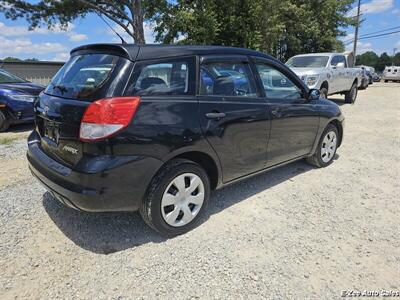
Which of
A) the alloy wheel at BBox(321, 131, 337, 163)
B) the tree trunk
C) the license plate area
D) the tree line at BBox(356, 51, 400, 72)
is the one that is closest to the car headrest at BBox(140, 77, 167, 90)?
the license plate area

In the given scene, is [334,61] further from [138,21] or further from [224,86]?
[224,86]

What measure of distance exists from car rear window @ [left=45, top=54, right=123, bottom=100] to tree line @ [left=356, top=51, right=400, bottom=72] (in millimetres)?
87235

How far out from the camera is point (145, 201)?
2783 mm

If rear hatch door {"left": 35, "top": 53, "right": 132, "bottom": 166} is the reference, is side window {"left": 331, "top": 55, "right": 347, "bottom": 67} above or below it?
above

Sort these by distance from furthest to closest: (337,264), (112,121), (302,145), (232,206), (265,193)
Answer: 1. (302,145)
2. (265,193)
3. (232,206)
4. (337,264)
5. (112,121)

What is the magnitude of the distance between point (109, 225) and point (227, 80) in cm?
192

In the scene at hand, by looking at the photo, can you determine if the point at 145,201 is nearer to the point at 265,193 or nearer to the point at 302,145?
the point at 265,193

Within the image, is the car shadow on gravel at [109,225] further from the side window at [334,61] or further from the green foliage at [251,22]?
the green foliage at [251,22]

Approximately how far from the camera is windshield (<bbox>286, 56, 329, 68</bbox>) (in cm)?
1105

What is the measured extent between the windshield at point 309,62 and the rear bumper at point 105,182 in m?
9.99

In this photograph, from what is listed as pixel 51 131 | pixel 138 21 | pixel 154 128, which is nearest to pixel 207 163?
pixel 154 128

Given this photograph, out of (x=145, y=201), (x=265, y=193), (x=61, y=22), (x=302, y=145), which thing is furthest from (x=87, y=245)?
(x=61, y=22)

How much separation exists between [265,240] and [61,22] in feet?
54.8

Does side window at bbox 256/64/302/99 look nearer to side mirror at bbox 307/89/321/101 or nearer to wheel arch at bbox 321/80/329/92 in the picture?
side mirror at bbox 307/89/321/101
